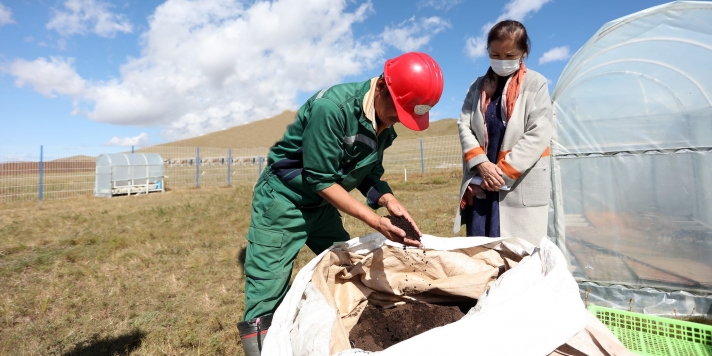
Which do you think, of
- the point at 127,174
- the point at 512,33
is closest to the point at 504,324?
the point at 512,33

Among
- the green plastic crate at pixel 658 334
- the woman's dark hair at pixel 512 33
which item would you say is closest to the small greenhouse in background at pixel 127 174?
the woman's dark hair at pixel 512 33

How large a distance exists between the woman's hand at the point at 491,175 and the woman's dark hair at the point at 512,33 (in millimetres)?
637

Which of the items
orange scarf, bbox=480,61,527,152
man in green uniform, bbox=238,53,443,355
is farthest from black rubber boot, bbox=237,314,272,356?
orange scarf, bbox=480,61,527,152

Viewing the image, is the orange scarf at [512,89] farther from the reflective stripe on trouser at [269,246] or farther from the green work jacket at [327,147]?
the reflective stripe on trouser at [269,246]

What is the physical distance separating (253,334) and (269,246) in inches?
14.3

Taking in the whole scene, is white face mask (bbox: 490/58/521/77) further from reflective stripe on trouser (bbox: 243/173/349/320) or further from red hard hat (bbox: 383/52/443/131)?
reflective stripe on trouser (bbox: 243/173/349/320)

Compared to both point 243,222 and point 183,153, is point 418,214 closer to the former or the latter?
point 243,222

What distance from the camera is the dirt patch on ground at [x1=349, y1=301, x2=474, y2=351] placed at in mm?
1625

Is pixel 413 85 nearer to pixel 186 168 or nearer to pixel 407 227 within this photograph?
pixel 407 227

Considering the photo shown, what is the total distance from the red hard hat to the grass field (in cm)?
186

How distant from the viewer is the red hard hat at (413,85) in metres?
1.48

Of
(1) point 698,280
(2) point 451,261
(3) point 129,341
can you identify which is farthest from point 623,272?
(3) point 129,341

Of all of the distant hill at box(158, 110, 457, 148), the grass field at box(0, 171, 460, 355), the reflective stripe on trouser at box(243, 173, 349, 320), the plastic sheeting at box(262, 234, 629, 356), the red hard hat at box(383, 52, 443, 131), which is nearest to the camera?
the plastic sheeting at box(262, 234, 629, 356)

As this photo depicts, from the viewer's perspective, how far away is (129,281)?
12.7 feet
